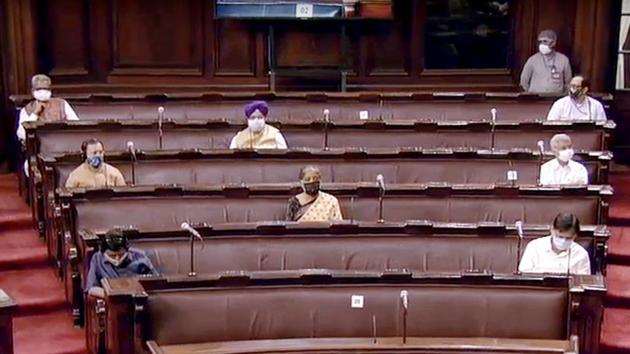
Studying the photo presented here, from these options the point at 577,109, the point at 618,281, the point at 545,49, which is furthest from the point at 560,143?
the point at 545,49

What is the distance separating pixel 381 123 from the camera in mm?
6758

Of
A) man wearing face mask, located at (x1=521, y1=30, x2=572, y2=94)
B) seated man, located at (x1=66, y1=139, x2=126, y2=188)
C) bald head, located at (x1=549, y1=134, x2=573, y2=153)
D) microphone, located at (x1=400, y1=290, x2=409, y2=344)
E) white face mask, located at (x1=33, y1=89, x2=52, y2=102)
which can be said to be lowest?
microphone, located at (x1=400, y1=290, x2=409, y2=344)

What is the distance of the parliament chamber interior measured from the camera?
450 cm

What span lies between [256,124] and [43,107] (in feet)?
4.32

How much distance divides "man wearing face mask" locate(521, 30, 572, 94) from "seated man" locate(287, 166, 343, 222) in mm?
2792

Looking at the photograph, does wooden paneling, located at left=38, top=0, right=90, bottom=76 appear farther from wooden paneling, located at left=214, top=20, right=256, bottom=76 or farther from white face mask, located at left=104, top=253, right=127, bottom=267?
white face mask, located at left=104, top=253, right=127, bottom=267

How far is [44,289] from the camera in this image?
18.8ft

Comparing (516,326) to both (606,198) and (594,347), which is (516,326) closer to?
(594,347)

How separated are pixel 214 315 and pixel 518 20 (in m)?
4.73

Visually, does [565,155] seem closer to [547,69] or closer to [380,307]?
[380,307]

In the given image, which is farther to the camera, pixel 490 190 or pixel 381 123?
pixel 381 123

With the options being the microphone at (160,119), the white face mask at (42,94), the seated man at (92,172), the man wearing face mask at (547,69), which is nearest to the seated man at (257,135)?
the microphone at (160,119)

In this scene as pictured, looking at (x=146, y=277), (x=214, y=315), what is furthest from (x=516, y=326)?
(x=146, y=277)

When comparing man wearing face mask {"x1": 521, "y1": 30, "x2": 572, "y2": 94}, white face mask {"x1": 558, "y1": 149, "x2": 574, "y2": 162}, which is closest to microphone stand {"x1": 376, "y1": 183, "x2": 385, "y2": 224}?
white face mask {"x1": 558, "y1": 149, "x2": 574, "y2": 162}
